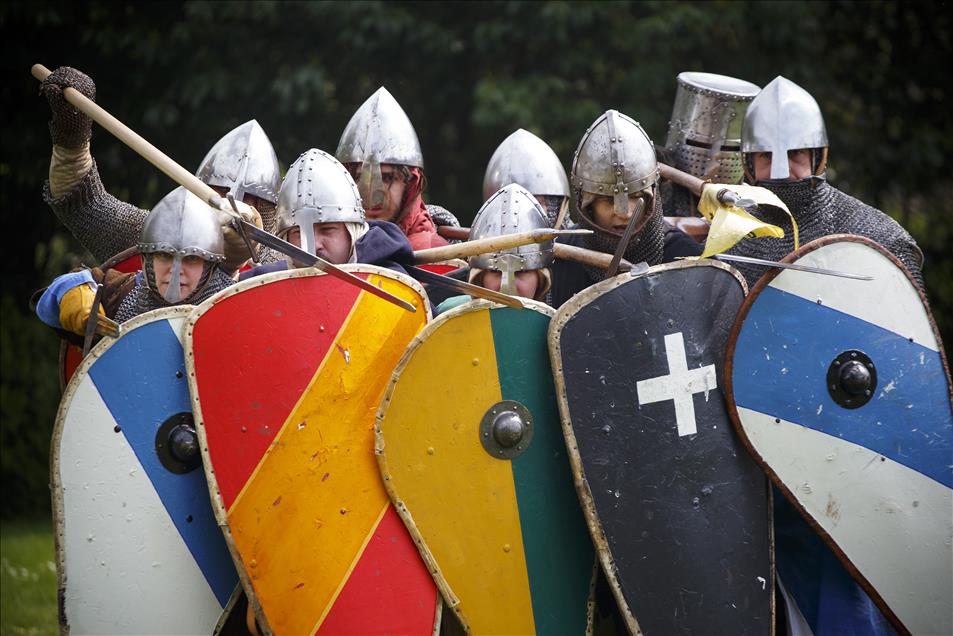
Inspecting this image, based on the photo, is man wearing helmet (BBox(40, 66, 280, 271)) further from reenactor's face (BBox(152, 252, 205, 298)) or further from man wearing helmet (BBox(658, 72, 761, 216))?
man wearing helmet (BBox(658, 72, 761, 216))

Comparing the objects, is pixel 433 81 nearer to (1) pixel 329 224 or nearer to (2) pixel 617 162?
(2) pixel 617 162

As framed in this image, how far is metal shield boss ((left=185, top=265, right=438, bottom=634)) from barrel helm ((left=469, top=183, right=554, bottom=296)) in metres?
0.58

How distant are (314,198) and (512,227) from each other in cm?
61

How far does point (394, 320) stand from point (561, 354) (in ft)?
1.59

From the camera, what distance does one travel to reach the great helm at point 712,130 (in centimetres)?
506

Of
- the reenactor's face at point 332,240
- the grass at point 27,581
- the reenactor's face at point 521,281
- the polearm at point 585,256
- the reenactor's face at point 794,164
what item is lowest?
the grass at point 27,581

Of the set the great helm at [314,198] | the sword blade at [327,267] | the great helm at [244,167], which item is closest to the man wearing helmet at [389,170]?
the great helm at [244,167]

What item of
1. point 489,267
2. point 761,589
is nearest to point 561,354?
point 489,267

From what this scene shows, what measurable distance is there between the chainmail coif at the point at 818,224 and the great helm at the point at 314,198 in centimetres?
125

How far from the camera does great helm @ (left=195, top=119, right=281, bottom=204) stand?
195 inches

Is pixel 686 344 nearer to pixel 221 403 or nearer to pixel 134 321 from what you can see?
pixel 221 403

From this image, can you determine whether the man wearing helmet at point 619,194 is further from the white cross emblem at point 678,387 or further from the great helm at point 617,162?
the white cross emblem at point 678,387

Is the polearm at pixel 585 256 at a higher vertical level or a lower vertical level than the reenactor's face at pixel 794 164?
lower

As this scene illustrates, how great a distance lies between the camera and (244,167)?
498cm
